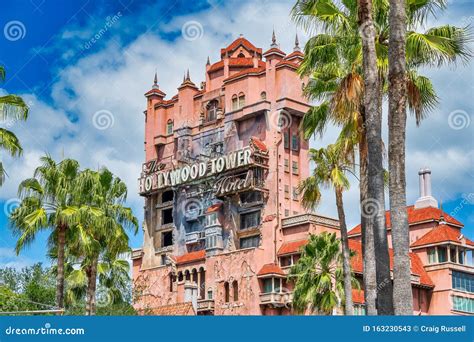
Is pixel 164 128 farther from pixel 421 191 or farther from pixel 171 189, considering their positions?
pixel 421 191

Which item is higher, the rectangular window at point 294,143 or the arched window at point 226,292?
the rectangular window at point 294,143

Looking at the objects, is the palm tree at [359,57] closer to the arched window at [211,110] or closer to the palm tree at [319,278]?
the palm tree at [319,278]

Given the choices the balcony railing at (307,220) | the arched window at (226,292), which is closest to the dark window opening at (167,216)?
the arched window at (226,292)

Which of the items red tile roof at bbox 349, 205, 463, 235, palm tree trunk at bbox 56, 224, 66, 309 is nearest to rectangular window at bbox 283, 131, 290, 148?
red tile roof at bbox 349, 205, 463, 235

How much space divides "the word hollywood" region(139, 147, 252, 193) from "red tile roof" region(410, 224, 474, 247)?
18.2 m

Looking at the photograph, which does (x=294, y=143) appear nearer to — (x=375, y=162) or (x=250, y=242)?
(x=250, y=242)

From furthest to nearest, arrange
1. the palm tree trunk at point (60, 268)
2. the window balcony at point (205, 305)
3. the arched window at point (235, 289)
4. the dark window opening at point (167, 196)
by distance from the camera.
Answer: the dark window opening at point (167, 196)
the window balcony at point (205, 305)
the arched window at point (235, 289)
the palm tree trunk at point (60, 268)

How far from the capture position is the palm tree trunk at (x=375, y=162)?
1988cm

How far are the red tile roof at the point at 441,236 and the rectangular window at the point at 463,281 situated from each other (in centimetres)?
305

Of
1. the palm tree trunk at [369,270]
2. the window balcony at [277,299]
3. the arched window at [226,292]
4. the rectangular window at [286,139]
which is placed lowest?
the palm tree trunk at [369,270]

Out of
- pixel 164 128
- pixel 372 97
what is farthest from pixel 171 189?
pixel 372 97

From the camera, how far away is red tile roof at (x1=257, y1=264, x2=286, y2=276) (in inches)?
3159

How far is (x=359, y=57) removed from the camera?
2580 cm

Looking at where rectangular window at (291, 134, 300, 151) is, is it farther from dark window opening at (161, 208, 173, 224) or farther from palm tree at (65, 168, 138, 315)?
palm tree at (65, 168, 138, 315)
